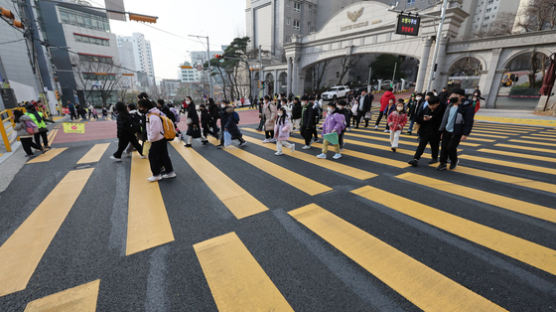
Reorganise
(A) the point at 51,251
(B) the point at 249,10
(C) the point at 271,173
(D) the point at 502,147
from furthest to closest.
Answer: (B) the point at 249,10 → (D) the point at 502,147 → (C) the point at 271,173 → (A) the point at 51,251

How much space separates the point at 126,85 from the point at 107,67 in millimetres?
6659

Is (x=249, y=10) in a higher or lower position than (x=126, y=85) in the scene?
higher

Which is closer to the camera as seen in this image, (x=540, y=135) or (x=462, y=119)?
(x=462, y=119)

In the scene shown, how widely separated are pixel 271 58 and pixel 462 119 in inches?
1651

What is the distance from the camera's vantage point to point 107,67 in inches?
1697

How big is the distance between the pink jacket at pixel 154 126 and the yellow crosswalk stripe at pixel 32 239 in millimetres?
1743

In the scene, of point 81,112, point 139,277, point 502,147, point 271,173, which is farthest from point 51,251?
point 81,112

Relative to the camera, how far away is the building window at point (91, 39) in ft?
137

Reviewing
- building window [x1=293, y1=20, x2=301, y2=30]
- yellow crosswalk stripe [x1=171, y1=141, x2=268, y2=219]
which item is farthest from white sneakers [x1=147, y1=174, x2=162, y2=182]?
building window [x1=293, y1=20, x2=301, y2=30]

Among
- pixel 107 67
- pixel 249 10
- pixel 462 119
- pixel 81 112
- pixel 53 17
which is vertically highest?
pixel 249 10

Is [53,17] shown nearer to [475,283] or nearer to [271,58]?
[271,58]

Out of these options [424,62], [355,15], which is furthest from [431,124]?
[355,15]

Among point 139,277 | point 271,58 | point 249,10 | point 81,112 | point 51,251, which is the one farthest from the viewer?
point 249,10

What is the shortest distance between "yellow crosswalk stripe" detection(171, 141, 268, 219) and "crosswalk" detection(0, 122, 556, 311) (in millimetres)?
20
